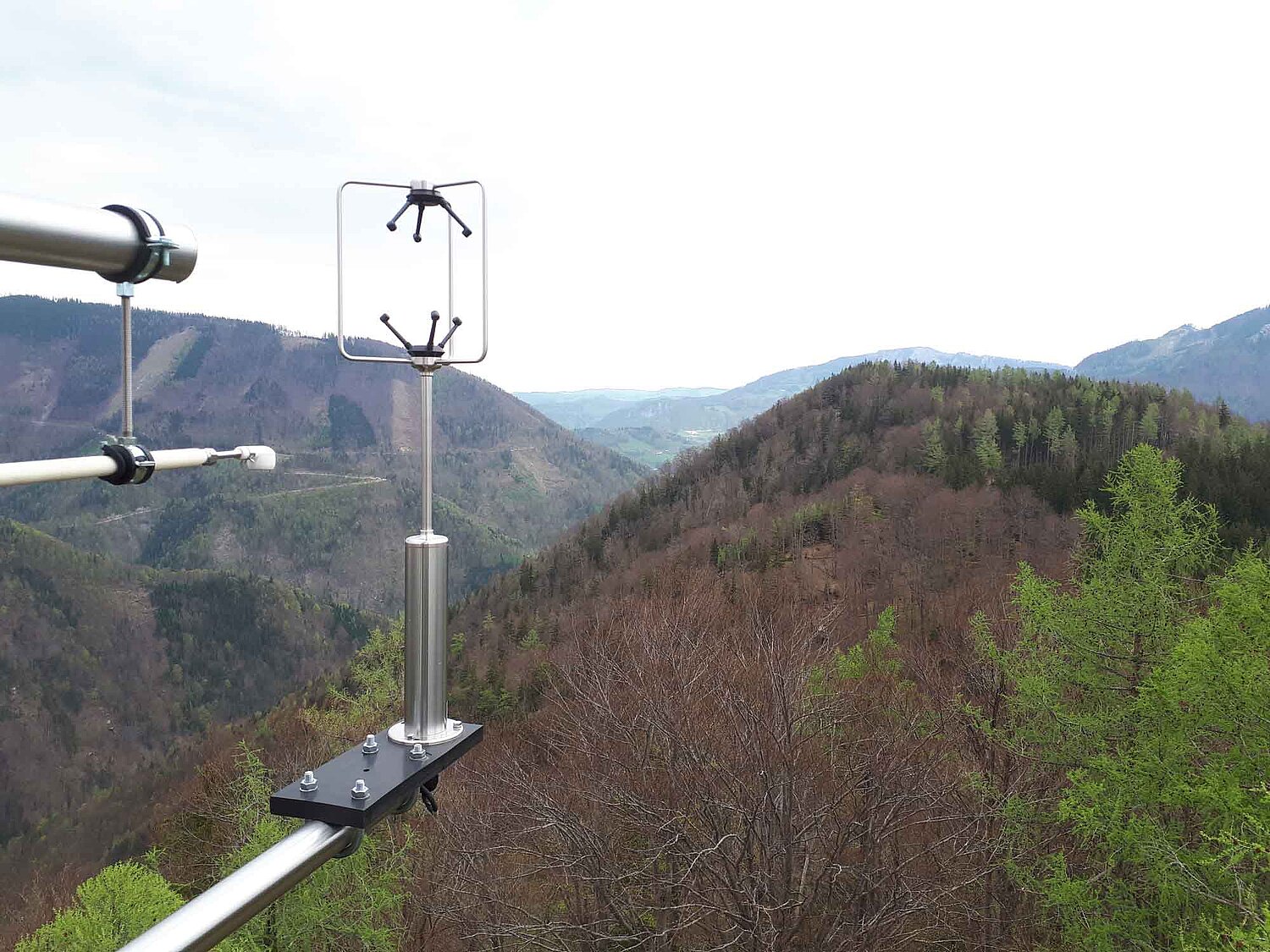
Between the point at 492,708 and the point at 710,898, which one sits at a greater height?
the point at 710,898

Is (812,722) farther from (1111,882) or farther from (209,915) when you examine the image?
(209,915)

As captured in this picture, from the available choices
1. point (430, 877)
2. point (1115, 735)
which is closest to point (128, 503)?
point (430, 877)

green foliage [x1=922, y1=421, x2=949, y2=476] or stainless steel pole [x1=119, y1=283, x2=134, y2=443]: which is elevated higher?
stainless steel pole [x1=119, y1=283, x2=134, y2=443]

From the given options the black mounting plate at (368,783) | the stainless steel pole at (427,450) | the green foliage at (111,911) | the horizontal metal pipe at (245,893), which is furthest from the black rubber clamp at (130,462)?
the green foliage at (111,911)

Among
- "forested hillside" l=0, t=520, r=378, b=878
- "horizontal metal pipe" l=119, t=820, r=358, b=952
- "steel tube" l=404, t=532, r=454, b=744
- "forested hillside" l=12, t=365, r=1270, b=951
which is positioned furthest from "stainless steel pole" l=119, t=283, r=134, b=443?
"forested hillside" l=0, t=520, r=378, b=878

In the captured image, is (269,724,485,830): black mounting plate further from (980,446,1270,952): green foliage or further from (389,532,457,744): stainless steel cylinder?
(980,446,1270,952): green foliage
